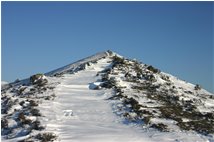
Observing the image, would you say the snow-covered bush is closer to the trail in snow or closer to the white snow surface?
the trail in snow

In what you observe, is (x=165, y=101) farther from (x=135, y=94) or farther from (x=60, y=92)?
(x=60, y=92)

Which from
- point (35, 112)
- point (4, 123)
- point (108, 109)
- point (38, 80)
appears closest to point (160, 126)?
point (108, 109)

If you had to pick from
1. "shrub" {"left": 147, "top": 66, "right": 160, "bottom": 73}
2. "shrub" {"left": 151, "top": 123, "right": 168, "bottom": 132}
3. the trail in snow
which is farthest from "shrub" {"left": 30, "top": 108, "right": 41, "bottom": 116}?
"shrub" {"left": 147, "top": 66, "right": 160, "bottom": 73}

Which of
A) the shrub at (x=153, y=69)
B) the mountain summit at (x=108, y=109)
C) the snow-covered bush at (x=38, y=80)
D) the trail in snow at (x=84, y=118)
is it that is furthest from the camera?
the shrub at (x=153, y=69)

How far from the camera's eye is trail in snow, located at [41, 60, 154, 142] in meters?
21.6

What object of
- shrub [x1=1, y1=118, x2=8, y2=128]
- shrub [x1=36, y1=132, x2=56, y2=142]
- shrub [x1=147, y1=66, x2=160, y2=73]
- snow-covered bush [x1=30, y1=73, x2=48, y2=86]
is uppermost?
shrub [x1=147, y1=66, x2=160, y2=73]

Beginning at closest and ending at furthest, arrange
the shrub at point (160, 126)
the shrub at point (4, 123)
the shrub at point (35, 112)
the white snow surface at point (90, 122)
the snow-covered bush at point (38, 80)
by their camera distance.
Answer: the white snow surface at point (90, 122) → the shrub at point (160, 126) → the shrub at point (4, 123) → the shrub at point (35, 112) → the snow-covered bush at point (38, 80)

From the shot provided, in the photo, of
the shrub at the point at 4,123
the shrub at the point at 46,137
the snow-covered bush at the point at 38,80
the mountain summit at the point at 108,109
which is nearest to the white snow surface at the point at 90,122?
the mountain summit at the point at 108,109

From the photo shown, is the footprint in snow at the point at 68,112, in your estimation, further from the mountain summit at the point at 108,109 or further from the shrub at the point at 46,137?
the shrub at the point at 46,137

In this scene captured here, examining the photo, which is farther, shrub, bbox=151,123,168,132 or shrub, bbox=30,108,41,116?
shrub, bbox=30,108,41,116

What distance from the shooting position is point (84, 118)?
26.3m

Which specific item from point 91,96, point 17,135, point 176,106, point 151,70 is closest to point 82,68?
point 151,70

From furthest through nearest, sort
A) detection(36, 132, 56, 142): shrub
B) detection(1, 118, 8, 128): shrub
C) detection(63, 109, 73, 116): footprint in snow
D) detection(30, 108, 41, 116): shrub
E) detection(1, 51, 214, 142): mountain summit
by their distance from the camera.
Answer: detection(63, 109, 73, 116): footprint in snow → detection(30, 108, 41, 116): shrub → detection(1, 118, 8, 128): shrub → detection(1, 51, 214, 142): mountain summit → detection(36, 132, 56, 142): shrub

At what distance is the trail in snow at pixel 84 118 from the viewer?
21.6 metres
